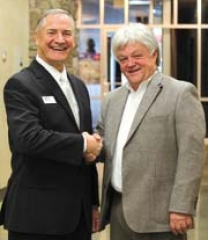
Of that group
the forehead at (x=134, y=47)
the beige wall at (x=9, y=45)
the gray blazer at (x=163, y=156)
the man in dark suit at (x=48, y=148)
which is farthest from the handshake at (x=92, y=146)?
the beige wall at (x=9, y=45)

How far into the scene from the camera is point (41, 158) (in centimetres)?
220

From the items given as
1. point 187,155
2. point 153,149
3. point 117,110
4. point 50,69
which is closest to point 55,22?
point 50,69

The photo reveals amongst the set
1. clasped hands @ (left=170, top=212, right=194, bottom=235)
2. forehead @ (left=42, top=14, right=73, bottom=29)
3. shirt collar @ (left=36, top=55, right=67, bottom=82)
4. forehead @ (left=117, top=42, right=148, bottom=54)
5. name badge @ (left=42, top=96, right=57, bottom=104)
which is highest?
forehead @ (left=42, top=14, right=73, bottom=29)

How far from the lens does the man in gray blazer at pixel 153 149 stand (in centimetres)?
212

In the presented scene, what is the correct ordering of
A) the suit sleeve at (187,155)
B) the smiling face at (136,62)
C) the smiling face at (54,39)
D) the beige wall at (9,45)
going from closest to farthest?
the suit sleeve at (187,155)
the smiling face at (136,62)
the smiling face at (54,39)
the beige wall at (9,45)

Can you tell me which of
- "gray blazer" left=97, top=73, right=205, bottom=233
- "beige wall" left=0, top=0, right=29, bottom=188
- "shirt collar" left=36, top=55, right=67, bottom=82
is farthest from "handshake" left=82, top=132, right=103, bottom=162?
"beige wall" left=0, top=0, right=29, bottom=188

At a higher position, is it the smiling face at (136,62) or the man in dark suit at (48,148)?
the smiling face at (136,62)

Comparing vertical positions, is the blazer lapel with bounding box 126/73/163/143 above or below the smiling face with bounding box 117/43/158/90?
below

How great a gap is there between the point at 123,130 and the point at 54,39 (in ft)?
1.67

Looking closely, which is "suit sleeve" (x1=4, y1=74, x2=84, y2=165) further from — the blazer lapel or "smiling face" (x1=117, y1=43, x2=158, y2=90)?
"smiling face" (x1=117, y1=43, x2=158, y2=90)

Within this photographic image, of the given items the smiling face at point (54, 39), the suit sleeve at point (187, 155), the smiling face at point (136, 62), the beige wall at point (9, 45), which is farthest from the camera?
the beige wall at point (9, 45)

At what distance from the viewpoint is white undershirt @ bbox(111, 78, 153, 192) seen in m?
2.26

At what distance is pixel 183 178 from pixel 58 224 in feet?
1.90

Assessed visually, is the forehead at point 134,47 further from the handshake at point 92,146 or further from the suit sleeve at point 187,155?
the handshake at point 92,146
